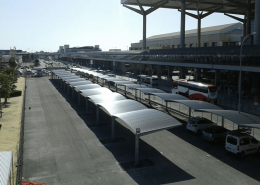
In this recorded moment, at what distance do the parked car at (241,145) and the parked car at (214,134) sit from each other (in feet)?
6.65

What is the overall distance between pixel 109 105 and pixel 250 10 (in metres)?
57.4

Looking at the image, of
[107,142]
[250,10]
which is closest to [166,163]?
[107,142]

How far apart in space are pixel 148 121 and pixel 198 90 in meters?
20.1

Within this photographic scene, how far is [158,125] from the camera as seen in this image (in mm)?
16422

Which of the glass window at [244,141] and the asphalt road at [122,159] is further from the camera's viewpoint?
the glass window at [244,141]

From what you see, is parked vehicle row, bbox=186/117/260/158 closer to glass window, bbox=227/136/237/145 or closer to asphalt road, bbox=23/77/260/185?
glass window, bbox=227/136/237/145

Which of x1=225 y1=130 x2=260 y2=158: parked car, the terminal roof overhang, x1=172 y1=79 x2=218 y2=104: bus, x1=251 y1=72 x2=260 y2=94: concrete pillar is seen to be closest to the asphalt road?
x1=225 y1=130 x2=260 y2=158: parked car

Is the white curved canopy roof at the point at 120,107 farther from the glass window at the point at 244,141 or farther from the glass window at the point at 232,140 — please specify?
the glass window at the point at 244,141

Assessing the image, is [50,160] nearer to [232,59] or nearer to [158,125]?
[158,125]

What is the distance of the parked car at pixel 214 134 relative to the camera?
62.0 feet

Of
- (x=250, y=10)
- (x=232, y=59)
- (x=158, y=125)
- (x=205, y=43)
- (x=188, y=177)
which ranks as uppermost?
(x=250, y=10)

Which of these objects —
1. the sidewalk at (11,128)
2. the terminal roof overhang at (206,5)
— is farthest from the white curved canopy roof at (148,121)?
the terminal roof overhang at (206,5)

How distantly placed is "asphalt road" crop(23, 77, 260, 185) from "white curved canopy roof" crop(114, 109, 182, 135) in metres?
1.99

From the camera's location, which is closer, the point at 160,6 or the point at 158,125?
the point at 158,125
